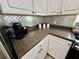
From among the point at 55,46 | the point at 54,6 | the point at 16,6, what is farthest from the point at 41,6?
the point at 55,46

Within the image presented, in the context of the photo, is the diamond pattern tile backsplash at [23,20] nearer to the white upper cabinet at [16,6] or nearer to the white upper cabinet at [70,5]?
the white upper cabinet at [16,6]

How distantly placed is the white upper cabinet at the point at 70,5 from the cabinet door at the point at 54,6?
4.6 inches

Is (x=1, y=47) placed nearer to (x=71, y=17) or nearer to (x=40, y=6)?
(x=40, y=6)

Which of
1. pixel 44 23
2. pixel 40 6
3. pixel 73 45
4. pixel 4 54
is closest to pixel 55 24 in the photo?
pixel 44 23

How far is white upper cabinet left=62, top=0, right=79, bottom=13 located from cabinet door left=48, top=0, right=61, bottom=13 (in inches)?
4.6

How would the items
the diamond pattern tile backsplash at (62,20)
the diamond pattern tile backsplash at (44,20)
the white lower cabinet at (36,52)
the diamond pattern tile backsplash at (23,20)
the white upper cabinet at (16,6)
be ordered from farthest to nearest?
the diamond pattern tile backsplash at (62,20), the diamond pattern tile backsplash at (44,20), the diamond pattern tile backsplash at (23,20), the white lower cabinet at (36,52), the white upper cabinet at (16,6)

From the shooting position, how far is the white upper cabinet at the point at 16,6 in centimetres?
82

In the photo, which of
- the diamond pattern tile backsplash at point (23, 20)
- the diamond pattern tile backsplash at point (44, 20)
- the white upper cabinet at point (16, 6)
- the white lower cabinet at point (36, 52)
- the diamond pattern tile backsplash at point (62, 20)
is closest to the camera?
the white upper cabinet at point (16, 6)

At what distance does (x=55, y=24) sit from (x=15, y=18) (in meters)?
1.32

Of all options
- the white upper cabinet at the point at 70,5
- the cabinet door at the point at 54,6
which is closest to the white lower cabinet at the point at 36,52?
the cabinet door at the point at 54,6

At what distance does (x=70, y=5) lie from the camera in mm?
1422

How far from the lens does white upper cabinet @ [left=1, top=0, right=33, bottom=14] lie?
2.69ft

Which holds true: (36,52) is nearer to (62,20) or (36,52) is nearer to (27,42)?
(27,42)

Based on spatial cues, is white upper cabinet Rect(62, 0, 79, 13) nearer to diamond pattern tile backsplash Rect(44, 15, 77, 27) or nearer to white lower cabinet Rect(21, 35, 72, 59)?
diamond pattern tile backsplash Rect(44, 15, 77, 27)
